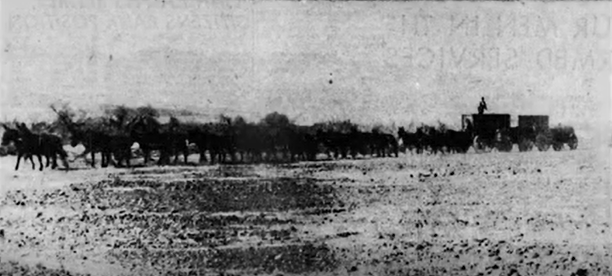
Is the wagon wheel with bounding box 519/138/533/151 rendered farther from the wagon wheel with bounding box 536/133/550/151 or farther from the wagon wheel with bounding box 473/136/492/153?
the wagon wheel with bounding box 473/136/492/153

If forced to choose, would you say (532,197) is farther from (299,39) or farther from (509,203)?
(299,39)

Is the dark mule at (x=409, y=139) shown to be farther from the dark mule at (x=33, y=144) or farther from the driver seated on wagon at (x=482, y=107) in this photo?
the dark mule at (x=33, y=144)

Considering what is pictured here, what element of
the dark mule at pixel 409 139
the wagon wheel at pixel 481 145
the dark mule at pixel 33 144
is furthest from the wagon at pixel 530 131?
the dark mule at pixel 33 144

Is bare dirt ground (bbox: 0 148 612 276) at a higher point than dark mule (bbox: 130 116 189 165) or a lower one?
lower

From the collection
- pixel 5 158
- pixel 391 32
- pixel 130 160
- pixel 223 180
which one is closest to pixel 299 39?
pixel 391 32

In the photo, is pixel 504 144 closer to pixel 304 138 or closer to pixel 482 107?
pixel 482 107

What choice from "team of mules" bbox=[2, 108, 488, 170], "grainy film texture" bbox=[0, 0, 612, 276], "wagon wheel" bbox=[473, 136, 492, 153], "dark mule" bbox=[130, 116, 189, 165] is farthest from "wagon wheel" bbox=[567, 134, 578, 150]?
"dark mule" bbox=[130, 116, 189, 165]

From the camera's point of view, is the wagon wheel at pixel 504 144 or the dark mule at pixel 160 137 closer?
the dark mule at pixel 160 137

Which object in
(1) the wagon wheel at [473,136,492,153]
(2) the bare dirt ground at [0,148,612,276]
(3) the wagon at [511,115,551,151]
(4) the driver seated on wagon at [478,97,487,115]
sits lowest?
(2) the bare dirt ground at [0,148,612,276]
